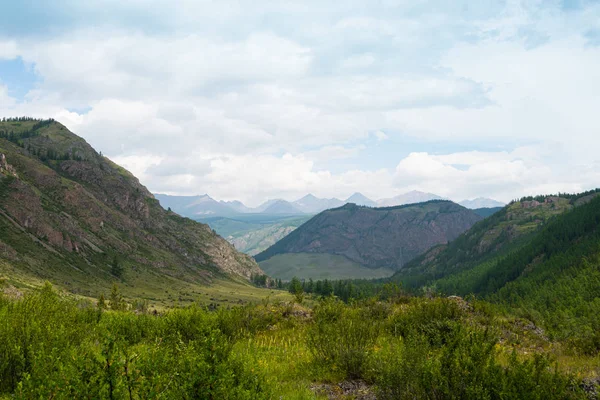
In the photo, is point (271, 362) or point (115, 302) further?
point (115, 302)

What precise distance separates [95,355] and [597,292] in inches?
6700

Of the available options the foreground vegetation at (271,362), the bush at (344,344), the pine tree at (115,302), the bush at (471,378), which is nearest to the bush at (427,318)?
the foreground vegetation at (271,362)

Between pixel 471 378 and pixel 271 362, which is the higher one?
pixel 471 378

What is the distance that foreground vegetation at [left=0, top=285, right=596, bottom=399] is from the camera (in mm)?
7461

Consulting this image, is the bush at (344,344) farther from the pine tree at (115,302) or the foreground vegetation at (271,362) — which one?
the pine tree at (115,302)

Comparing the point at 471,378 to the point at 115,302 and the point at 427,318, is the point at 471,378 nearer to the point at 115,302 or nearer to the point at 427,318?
the point at 427,318

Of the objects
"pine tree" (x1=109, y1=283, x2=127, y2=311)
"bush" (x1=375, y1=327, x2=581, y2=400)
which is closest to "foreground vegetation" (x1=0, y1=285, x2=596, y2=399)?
"bush" (x1=375, y1=327, x2=581, y2=400)

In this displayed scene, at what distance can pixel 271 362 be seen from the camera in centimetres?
1595

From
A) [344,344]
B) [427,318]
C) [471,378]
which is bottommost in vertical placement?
[427,318]

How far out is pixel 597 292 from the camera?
13000 cm

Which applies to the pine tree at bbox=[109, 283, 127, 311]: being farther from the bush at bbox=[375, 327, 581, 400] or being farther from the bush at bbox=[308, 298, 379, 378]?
the bush at bbox=[375, 327, 581, 400]

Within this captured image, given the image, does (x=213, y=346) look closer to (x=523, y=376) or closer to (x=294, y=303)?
(x=523, y=376)

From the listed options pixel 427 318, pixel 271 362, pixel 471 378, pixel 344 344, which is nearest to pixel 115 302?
pixel 271 362

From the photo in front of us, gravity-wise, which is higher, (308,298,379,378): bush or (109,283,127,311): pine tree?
(308,298,379,378): bush
